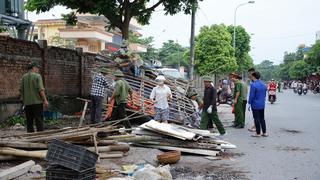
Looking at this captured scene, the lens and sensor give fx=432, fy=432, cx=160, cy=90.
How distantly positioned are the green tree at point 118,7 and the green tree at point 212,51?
2307 cm

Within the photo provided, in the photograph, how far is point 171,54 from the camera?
8256cm

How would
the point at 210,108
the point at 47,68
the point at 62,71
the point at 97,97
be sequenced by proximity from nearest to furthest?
the point at 210,108 → the point at 97,97 → the point at 47,68 → the point at 62,71

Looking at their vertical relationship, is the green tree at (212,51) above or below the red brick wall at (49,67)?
above

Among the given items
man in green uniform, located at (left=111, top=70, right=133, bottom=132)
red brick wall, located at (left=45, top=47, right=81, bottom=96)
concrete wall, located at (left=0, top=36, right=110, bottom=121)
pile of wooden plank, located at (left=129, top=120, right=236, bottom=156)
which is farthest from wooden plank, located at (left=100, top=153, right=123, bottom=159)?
red brick wall, located at (left=45, top=47, right=81, bottom=96)

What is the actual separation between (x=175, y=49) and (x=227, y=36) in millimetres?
42663

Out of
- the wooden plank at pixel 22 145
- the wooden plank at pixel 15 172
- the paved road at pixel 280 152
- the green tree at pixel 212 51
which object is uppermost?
the green tree at pixel 212 51

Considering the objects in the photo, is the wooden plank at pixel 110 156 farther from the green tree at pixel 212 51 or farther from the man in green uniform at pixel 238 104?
the green tree at pixel 212 51

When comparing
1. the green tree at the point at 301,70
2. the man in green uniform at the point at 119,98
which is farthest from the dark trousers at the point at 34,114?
the green tree at the point at 301,70

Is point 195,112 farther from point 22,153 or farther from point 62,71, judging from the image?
point 22,153

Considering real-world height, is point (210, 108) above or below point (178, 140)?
above

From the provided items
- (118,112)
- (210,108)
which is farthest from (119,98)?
(210,108)

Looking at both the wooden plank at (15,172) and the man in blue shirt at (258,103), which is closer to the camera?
the wooden plank at (15,172)

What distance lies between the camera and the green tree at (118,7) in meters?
17.3

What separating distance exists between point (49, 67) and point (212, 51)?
94.6 ft
